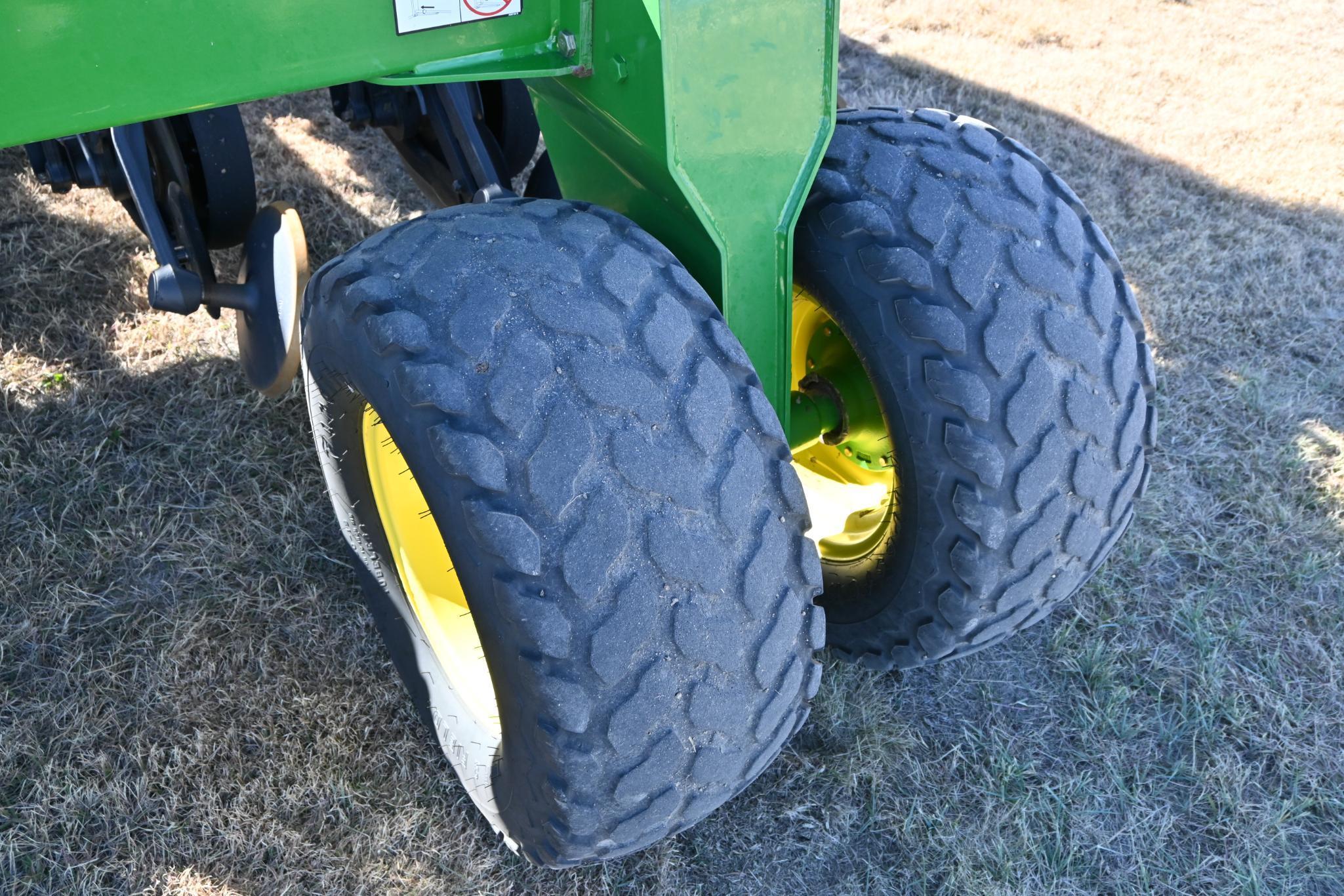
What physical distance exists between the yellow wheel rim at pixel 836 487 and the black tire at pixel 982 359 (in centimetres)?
18

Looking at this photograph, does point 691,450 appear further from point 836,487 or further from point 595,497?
point 836,487

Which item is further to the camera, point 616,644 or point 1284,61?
point 1284,61

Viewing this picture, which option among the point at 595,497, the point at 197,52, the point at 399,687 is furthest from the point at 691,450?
the point at 399,687

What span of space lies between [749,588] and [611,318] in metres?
0.38

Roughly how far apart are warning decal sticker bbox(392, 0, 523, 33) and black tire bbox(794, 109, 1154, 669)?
0.57 metres

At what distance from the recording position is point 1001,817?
1.96m

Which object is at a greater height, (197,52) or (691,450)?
(197,52)

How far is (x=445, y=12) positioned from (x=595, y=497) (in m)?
0.72

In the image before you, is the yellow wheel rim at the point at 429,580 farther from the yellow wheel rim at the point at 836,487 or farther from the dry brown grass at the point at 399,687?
the yellow wheel rim at the point at 836,487

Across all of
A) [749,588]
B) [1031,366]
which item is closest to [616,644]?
[749,588]

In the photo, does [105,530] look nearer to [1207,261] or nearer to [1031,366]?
[1031,366]

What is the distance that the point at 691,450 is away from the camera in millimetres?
1332

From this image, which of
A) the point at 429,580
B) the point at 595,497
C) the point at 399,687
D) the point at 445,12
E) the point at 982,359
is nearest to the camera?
the point at 595,497

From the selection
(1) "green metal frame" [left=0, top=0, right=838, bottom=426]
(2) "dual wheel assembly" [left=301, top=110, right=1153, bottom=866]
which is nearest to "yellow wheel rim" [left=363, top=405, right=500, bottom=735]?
(2) "dual wheel assembly" [left=301, top=110, right=1153, bottom=866]
